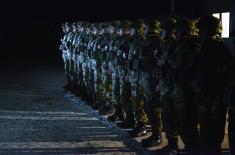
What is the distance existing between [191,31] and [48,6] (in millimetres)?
20255

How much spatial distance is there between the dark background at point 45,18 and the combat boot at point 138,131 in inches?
622

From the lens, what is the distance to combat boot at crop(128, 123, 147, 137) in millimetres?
7906

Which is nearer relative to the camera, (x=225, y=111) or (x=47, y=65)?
(x=225, y=111)

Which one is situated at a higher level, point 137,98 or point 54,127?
point 137,98

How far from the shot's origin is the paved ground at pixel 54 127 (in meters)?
7.20

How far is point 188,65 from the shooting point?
19.8ft

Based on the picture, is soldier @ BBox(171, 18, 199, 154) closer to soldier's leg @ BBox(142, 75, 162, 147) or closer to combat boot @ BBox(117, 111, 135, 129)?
soldier's leg @ BBox(142, 75, 162, 147)

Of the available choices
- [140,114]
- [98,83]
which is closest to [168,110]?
[140,114]

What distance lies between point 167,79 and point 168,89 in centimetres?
15

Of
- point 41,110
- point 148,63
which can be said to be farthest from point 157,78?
point 41,110

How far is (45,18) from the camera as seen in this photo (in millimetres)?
26188

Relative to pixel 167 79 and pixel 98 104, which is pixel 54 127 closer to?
pixel 98 104

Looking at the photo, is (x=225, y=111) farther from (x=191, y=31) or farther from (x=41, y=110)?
(x=41, y=110)

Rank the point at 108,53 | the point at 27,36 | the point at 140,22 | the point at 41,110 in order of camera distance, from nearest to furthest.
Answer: the point at 140,22 → the point at 108,53 → the point at 41,110 → the point at 27,36
